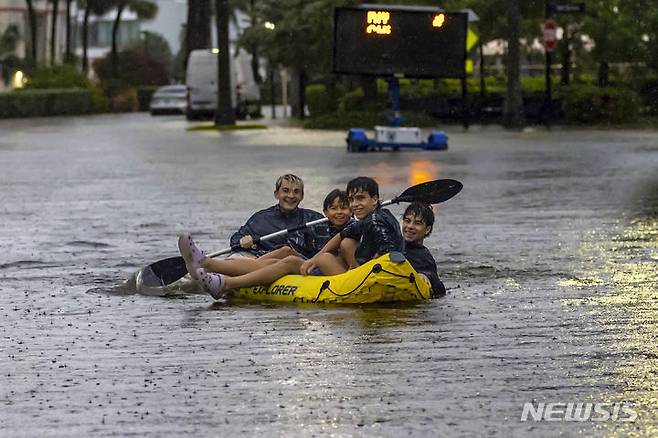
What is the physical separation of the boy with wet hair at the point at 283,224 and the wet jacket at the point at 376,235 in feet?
2.55

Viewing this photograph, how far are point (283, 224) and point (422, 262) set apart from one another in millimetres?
1279

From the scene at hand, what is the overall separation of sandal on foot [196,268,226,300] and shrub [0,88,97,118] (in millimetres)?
56258

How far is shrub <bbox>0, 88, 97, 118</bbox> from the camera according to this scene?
68.0 m

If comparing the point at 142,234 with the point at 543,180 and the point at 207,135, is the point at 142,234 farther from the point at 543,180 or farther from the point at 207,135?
the point at 207,135

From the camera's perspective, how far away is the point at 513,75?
45.5 m

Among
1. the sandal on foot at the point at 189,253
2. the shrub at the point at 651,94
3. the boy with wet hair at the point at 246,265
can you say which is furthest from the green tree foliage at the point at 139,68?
the sandal on foot at the point at 189,253

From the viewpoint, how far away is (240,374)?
8922mm

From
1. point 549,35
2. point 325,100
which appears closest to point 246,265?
point 549,35

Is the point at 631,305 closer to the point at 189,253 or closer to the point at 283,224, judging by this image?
the point at 283,224

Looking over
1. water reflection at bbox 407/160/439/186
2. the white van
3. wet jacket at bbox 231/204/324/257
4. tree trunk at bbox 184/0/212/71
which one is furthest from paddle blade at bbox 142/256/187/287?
tree trunk at bbox 184/0/212/71

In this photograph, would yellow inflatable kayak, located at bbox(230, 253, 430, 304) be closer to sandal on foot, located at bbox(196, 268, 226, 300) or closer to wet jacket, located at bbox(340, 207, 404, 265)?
wet jacket, located at bbox(340, 207, 404, 265)

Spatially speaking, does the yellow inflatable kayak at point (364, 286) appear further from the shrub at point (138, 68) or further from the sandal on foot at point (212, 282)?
the shrub at point (138, 68)

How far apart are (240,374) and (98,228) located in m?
9.20

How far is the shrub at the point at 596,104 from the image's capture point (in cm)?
4703
